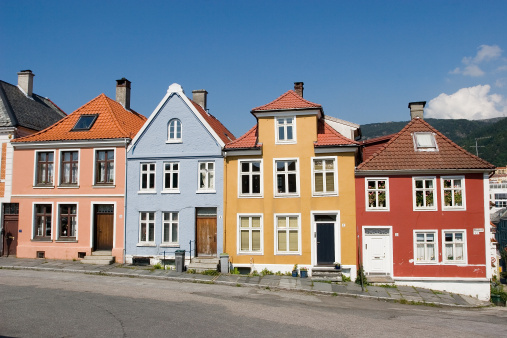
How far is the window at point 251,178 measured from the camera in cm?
2314

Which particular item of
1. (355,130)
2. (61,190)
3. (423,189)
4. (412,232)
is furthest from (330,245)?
(61,190)

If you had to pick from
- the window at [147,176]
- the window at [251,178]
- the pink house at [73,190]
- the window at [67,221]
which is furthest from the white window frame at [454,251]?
the window at [67,221]

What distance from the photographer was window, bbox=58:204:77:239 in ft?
80.7

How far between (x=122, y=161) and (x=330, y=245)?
42.2ft

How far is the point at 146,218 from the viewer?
78.9 ft

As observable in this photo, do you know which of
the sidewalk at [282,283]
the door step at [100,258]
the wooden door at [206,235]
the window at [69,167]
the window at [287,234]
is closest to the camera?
the sidewalk at [282,283]

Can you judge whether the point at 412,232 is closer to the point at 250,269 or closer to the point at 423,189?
the point at 423,189

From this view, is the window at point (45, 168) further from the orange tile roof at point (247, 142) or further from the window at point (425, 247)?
the window at point (425, 247)

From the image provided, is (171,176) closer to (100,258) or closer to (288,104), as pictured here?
(100,258)

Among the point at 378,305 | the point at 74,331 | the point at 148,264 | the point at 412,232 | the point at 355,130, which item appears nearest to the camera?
the point at 74,331

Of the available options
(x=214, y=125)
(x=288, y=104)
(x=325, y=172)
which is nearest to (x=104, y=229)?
(x=214, y=125)

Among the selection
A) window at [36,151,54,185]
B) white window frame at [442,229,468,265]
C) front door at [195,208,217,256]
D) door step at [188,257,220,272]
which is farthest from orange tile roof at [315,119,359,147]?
window at [36,151,54,185]

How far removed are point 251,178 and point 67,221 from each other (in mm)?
11366

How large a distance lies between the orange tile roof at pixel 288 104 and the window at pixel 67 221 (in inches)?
489
